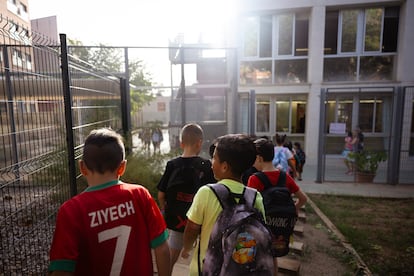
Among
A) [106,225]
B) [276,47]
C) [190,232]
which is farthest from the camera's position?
[276,47]

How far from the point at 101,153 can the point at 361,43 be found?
Result: 12413mm

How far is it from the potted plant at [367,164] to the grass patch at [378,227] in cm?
164

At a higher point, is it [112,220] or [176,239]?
[112,220]

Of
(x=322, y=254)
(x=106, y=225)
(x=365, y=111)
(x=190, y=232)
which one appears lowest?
(x=322, y=254)

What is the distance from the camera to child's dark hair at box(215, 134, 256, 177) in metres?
1.69

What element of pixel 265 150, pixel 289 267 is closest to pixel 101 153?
pixel 265 150

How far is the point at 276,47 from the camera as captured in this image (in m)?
11.5

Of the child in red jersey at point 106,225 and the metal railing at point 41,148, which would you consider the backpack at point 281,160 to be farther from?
the child in red jersey at point 106,225

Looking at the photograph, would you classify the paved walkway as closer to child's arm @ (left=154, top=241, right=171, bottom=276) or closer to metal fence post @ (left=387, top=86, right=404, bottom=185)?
metal fence post @ (left=387, top=86, right=404, bottom=185)

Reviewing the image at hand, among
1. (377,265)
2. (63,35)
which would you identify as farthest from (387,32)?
(63,35)

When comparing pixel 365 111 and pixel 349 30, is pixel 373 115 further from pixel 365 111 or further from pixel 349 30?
pixel 349 30

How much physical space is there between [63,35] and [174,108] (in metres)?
6.87

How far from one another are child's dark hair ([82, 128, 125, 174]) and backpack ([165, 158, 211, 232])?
113 cm

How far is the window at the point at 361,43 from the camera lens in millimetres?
10766
